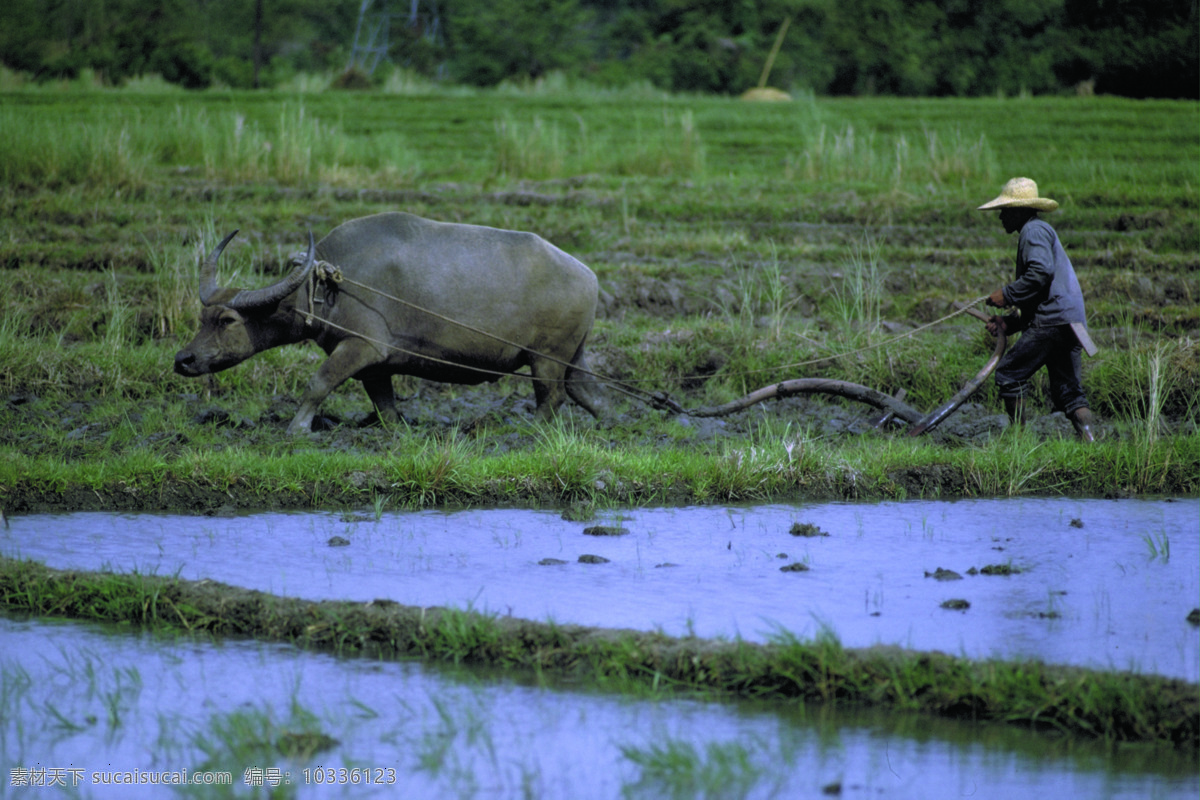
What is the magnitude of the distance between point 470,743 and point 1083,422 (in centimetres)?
451

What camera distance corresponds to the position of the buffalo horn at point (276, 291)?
640 centimetres

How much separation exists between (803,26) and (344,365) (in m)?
27.2

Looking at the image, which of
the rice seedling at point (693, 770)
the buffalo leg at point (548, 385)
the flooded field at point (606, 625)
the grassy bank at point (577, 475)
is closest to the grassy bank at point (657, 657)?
the flooded field at point (606, 625)

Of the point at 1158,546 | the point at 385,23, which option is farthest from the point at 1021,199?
the point at 385,23

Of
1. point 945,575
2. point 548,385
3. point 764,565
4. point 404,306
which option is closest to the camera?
point 945,575

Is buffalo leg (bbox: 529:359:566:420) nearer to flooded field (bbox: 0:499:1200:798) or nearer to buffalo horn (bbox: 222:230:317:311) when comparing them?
buffalo horn (bbox: 222:230:317:311)

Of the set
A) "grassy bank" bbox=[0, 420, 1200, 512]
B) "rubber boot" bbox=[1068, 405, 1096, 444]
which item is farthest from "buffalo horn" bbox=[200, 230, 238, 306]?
"rubber boot" bbox=[1068, 405, 1096, 444]

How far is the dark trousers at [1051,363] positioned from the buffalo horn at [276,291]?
148 inches

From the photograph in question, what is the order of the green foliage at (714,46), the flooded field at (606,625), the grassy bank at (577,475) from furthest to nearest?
the green foliage at (714,46) → the grassy bank at (577,475) → the flooded field at (606,625)

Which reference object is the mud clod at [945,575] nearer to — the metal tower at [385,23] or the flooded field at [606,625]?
the flooded field at [606,625]

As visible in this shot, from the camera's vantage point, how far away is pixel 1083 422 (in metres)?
6.54

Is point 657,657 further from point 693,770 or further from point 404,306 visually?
point 404,306

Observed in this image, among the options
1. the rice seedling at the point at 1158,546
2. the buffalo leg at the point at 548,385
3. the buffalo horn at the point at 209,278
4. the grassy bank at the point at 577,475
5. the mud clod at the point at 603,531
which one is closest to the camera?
the rice seedling at the point at 1158,546

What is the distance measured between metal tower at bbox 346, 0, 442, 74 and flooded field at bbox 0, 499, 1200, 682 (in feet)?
91.9
